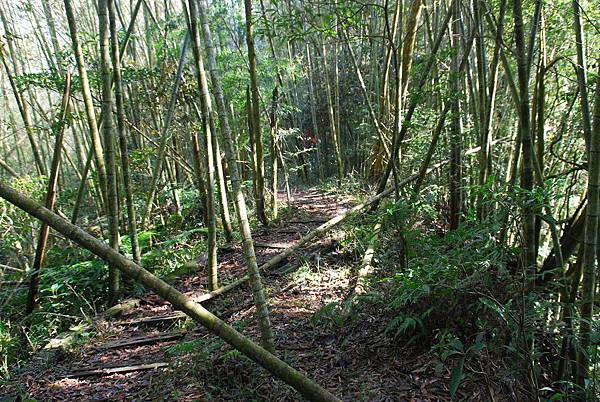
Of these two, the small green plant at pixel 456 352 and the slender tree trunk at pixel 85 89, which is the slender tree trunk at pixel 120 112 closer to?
the slender tree trunk at pixel 85 89

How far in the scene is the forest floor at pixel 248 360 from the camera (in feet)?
7.41

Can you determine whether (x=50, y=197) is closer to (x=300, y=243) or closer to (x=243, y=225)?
(x=243, y=225)

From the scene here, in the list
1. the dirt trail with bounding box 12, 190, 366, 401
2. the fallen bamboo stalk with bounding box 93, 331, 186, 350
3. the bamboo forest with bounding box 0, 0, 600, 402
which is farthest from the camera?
the fallen bamboo stalk with bounding box 93, 331, 186, 350

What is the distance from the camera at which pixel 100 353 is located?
3.20 m

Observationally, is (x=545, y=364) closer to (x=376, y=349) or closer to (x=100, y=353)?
(x=376, y=349)

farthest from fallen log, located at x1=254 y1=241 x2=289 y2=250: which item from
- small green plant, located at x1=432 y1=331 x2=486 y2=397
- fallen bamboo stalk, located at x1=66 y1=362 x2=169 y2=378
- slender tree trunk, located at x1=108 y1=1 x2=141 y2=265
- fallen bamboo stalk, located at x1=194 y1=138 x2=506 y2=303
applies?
small green plant, located at x1=432 y1=331 x2=486 y2=397

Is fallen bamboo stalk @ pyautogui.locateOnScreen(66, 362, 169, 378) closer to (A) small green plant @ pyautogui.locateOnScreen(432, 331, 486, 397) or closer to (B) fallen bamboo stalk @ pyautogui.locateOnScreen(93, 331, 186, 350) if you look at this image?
(B) fallen bamboo stalk @ pyautogui.locateOnScreen(93, 331, 186, 350)

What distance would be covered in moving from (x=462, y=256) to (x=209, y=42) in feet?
6.42

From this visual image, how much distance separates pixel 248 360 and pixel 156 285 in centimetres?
123

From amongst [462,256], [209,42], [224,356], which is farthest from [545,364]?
[209,42]

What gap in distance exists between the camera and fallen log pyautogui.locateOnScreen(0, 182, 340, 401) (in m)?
1.38

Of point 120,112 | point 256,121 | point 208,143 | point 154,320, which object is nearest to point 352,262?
point 208,143

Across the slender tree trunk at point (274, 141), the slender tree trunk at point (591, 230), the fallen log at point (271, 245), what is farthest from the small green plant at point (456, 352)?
the slender tree trunk at point (274, 141)

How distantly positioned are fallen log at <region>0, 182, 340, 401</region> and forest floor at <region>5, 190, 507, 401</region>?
761mm
